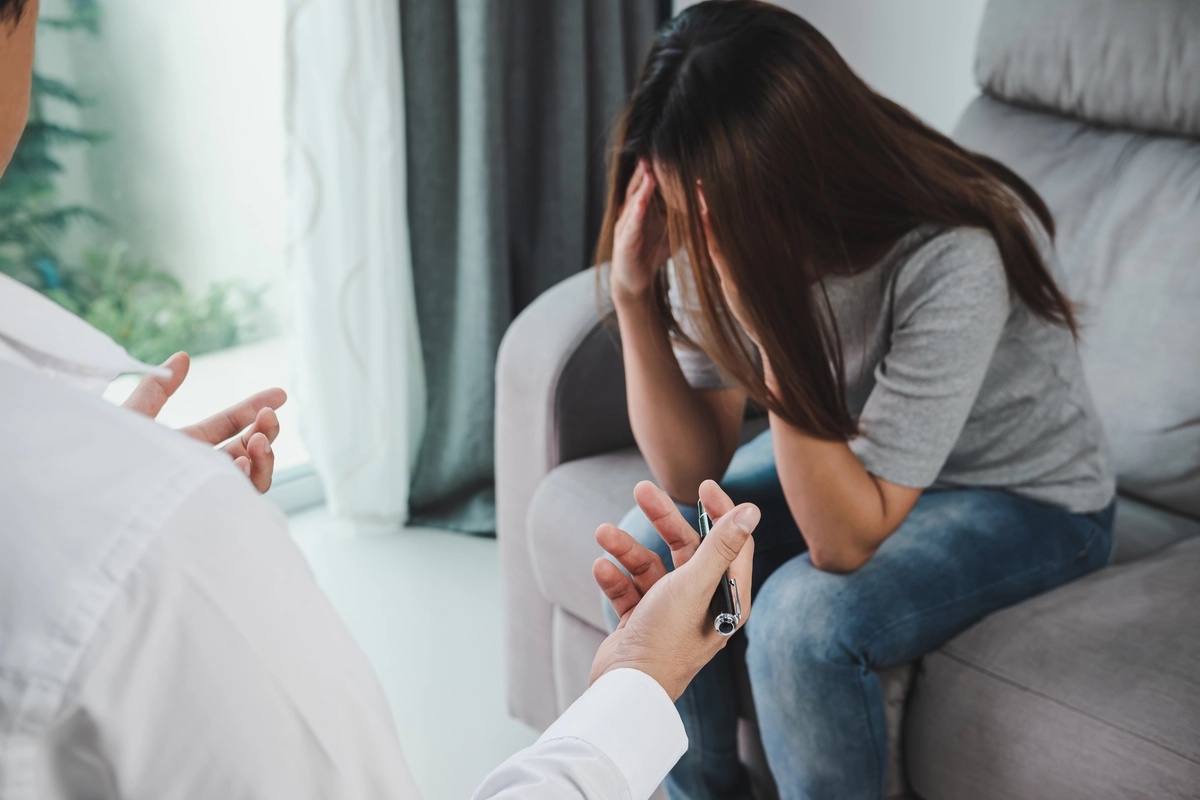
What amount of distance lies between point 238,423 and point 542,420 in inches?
22.1

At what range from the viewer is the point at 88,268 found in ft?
6.77

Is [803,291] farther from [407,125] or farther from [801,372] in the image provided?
[407,125]

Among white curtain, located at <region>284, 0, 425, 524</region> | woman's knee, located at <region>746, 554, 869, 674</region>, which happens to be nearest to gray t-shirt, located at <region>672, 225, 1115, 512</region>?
woman's knee, located at <region>746, 554, 869, 674</region>

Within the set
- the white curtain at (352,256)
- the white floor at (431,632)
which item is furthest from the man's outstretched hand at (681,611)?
the white curtain at (352,256)

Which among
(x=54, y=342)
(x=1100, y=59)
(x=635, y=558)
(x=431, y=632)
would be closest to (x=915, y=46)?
(x=1100, y=59)

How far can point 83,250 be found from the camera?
2045mm

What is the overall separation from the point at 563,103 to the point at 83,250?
37.9 inches

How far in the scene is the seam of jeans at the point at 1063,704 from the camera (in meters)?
0.82

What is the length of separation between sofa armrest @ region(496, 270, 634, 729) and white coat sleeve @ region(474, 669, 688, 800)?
73 cm

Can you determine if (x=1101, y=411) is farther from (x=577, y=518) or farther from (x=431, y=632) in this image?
(x=431, y=632)

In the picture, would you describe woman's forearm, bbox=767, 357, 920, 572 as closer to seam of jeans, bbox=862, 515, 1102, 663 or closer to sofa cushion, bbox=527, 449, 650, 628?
seam of jeans, bbox=862, 515, 1102, 663

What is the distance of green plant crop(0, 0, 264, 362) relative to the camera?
6.24 ft

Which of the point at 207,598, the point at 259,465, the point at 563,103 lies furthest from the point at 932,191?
the point at 563,103

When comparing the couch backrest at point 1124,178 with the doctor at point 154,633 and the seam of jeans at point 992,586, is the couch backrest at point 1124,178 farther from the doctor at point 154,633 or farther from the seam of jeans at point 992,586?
the doctor at point 154,633
